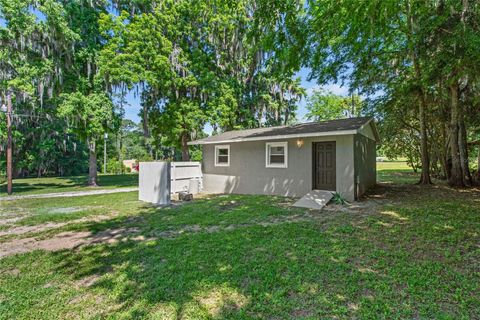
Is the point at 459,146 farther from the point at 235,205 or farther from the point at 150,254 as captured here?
the point at 150,254

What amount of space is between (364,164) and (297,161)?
9.20ft

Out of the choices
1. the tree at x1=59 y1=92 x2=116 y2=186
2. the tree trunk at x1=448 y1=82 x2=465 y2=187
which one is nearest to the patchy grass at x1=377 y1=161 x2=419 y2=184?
the tree trunk at x1=448 y1=82 x2=465 y2=187

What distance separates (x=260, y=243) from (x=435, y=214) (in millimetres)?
4693

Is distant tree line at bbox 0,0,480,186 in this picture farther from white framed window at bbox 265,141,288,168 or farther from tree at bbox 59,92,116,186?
white framed window at bbox 265,141,288,168

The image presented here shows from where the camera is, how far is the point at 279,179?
366 inches

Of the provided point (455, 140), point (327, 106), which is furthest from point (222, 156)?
point (327, 106)

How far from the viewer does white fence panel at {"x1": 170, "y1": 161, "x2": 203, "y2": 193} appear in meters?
9.49

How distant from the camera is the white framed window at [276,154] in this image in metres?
9.21

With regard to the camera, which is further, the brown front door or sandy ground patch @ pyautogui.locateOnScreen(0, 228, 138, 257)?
the brown front door

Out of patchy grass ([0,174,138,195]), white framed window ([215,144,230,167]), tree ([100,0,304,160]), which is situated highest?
tree ([100,0,304,160])

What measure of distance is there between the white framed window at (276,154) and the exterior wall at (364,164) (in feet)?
8.14

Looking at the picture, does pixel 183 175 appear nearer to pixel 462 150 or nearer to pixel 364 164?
pixel 364 164

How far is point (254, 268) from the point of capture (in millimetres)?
3256

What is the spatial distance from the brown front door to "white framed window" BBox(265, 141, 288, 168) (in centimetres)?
111
